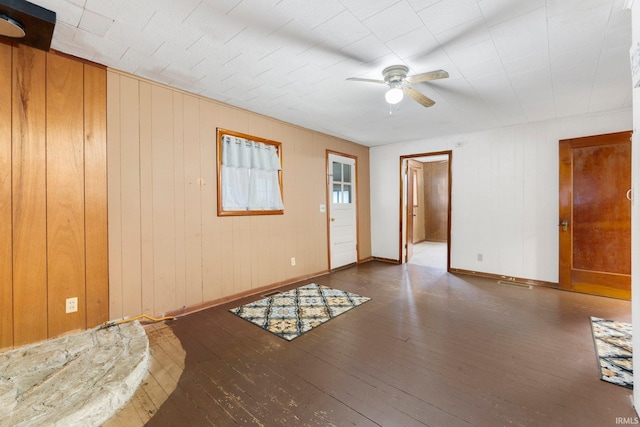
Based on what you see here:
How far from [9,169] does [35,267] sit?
76 centimetres

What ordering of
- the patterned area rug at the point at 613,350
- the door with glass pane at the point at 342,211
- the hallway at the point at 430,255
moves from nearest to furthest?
the patterned area rug at the point at 613,350, the door with glass pane at the point at 342,211, the hallway at the point at 430,255

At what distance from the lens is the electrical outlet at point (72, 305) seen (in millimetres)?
2308

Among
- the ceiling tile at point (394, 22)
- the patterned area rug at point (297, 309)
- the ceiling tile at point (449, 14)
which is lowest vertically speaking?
the patterned area rug at point (297, 309)

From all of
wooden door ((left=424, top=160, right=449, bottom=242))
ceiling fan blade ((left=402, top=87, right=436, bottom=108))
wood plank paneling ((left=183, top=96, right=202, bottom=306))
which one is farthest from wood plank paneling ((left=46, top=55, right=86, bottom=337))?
wooden door ((left=424, top=160, right=449, bottom=242))

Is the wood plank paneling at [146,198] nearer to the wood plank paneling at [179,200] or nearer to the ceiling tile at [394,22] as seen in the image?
the wood plank paneling at [179,200]

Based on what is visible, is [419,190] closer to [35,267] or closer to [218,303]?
[218,303]

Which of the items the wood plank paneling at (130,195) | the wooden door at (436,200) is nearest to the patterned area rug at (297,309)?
the wood plank paneling at (130,195)

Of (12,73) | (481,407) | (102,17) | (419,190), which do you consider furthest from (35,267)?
(419,190)

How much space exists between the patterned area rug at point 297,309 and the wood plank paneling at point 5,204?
172cm

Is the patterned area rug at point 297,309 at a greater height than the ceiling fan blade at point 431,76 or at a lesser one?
lesser

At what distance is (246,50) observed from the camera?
2189 millimetres

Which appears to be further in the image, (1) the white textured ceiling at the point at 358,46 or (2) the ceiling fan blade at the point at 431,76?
(2) the ceiling fan blade at the point at 431,76

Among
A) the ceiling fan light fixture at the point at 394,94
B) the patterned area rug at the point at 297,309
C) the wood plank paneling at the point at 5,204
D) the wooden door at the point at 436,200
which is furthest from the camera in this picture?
the wooden door at the point at 436,200

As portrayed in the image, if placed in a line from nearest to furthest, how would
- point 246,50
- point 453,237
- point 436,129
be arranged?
point 246,50 → point 436,129 → point 453,237
